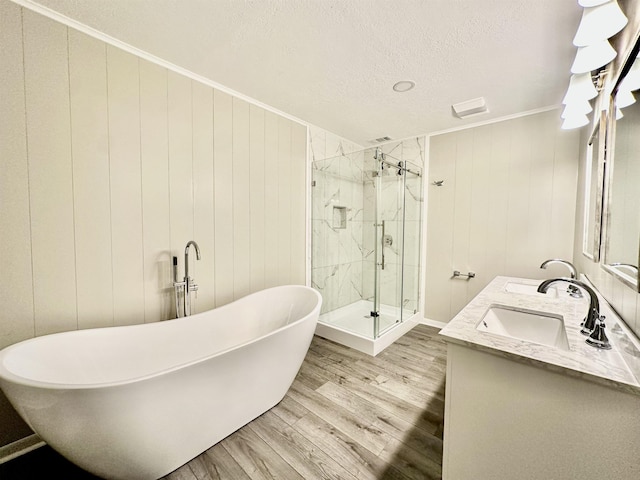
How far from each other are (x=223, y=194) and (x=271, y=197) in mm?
512

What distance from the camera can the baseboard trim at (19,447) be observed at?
1380 millimetres

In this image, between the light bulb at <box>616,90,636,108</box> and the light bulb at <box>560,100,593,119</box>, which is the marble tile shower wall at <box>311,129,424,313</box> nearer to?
the light bulb at <box>560,100,593,119</box>

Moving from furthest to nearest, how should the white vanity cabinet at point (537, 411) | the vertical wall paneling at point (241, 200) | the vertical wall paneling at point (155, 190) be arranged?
the vertical wall paneling at point (241, 200), the vertical wall paneling at point (155, 190), the white vanity cabinet at point (537, 411)

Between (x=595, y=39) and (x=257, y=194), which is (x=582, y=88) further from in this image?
(x=257, y=194)

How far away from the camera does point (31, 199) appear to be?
141 cm

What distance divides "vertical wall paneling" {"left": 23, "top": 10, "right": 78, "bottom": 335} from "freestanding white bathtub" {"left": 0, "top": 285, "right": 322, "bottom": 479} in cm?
24

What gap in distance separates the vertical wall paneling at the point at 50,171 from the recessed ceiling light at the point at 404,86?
220 cm

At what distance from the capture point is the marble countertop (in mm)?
778

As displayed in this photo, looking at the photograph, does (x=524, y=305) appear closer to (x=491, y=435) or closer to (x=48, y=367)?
(x=491, y=435)

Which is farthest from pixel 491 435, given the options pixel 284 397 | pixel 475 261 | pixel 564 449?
pixel 475 261

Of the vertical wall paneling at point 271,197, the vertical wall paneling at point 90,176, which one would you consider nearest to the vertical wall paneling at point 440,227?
the vertical wall paneling at point 271,197

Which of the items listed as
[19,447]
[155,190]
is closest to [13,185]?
[155,190]

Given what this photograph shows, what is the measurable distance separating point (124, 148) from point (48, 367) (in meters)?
1.32

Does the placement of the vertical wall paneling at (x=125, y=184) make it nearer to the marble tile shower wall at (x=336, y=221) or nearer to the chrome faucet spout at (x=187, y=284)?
the chrome faucet spout at (x=187, y=284)
